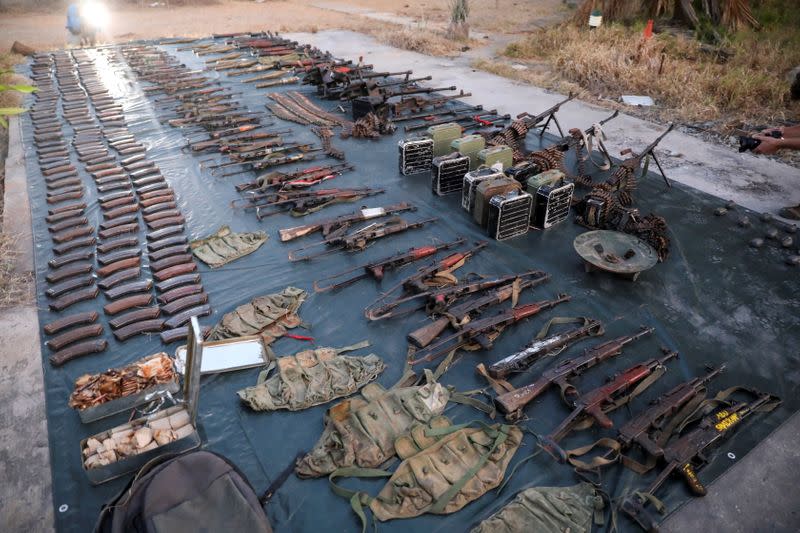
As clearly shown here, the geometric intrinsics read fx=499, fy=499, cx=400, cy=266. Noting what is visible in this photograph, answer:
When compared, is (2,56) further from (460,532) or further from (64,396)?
(460,532)

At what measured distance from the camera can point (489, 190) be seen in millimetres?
6613

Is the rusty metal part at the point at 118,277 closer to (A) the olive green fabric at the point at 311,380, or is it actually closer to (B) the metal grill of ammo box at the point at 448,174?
(A) the olive green fabric at the point at 311,380

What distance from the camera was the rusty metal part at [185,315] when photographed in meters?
5.27

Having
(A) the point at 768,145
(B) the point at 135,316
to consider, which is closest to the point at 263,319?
(B) the point at 135,316

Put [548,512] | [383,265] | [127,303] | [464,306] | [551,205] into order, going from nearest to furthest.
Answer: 1. [548,512]
2. [464,306]
3. [127,303]
4. [383,265]
5. [551,205]

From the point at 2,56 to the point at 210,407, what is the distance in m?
17.0

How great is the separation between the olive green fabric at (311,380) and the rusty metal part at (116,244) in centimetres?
332

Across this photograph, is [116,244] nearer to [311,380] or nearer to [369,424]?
[311,380]

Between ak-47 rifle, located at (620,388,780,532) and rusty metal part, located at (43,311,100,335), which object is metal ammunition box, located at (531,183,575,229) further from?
rusty metal part, located at (43,311,100,335)

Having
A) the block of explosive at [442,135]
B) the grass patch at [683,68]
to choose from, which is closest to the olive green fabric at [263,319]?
the block of explosive at [442,135]

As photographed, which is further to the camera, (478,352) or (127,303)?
(127,303)

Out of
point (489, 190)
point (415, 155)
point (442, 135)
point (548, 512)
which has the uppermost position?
point (442, 135)

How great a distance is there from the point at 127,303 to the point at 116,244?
4.81 feet

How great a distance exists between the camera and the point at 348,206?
7.54m
